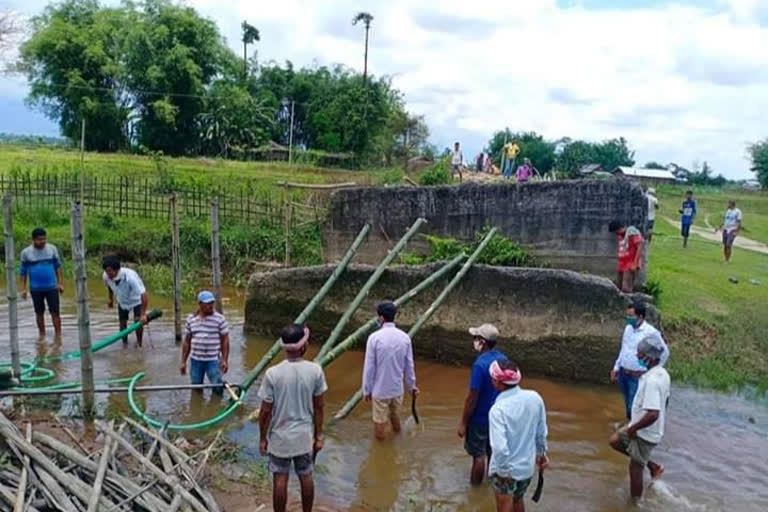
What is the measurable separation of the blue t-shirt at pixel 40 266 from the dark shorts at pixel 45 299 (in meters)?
0.06

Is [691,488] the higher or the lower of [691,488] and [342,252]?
the lower

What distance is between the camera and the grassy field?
10352mm

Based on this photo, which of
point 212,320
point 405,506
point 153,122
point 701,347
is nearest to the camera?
point 405,506

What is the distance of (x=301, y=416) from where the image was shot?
207 inches

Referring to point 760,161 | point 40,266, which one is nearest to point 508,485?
point 40,266

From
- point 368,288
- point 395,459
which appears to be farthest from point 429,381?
point 395,459

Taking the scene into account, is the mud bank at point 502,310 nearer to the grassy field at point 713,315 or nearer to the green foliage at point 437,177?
the grassy field at point 713,315

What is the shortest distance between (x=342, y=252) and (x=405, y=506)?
8.51 metres

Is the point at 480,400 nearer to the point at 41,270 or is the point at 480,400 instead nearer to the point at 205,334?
the point at 205,334

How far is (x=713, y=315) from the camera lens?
12008 millimetres

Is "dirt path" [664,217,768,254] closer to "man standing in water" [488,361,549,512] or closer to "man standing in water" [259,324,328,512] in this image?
"man standing in water" [488,361,549,512]

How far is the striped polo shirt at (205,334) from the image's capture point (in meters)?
7.77

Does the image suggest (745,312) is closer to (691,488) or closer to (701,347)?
(701,347)

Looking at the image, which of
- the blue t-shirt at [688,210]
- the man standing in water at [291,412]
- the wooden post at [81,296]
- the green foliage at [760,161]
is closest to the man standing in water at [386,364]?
the man standing in water at [291,412]
